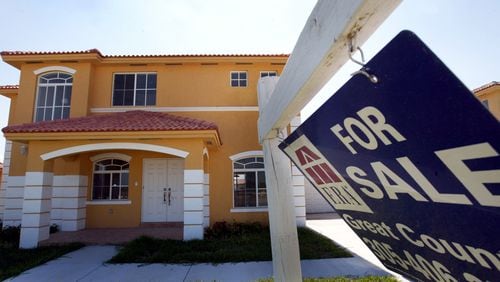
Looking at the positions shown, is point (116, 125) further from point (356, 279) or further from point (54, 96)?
point (356, 279)

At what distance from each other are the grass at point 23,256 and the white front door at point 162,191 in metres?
3.44

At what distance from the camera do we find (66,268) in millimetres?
6691

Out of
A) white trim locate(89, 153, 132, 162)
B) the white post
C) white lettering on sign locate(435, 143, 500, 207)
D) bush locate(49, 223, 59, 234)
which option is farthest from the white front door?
white lettering on sign locate(435, 143, 500, 207)

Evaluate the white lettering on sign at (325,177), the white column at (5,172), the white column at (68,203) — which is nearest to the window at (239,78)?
the white column at (68,203)

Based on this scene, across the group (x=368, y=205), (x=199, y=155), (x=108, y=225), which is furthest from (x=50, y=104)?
(x=368, y=205)

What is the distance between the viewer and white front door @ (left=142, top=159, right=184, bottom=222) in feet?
39.5

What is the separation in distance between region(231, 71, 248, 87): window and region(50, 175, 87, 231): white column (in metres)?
7.31

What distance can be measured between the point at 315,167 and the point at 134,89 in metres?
12.8

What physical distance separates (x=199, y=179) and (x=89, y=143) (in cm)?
373

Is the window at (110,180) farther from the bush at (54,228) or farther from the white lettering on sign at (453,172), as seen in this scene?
the white lettering on sign at (453,172)

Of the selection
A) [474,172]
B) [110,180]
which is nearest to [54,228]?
[110,180]

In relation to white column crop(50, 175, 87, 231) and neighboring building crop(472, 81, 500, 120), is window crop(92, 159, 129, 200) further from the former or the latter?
neighboring building crop(472, 81, 500, 120)

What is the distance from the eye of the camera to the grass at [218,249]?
23.7ft

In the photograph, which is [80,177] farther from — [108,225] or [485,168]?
[485,168]
